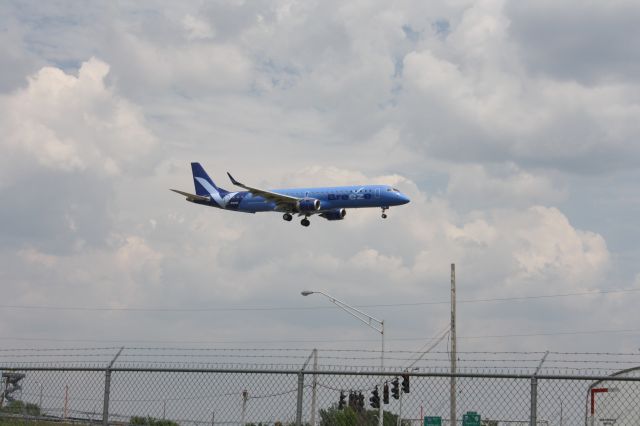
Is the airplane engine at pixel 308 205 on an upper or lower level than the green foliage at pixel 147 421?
upper

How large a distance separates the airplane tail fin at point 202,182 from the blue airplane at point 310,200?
531 cm

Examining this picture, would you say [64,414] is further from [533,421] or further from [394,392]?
[533,421]

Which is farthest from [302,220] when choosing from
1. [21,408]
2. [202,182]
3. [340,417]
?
[340,417]

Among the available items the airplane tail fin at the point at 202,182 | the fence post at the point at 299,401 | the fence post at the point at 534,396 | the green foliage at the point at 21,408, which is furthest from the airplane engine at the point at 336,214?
the fence post at the point at 534,396

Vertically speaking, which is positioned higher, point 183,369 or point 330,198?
point 330,198

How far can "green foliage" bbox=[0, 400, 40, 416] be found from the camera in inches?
680

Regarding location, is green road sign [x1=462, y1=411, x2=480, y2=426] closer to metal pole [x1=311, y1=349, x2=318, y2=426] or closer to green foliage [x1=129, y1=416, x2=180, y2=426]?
metal pole [x1=311, y1=349, x2=318, y2=426]

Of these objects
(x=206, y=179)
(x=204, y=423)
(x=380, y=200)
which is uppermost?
(x=206, y=179)

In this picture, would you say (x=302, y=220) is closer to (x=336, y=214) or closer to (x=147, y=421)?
(x=336, y=214)

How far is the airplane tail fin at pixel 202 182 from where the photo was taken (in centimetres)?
7906

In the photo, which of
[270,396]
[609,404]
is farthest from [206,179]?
[270,396]

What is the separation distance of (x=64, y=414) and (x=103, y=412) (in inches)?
40.7

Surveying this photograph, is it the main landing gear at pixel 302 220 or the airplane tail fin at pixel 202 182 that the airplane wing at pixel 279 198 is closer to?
the main landing gear at pixel 302 220

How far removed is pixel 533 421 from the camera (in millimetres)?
12273
